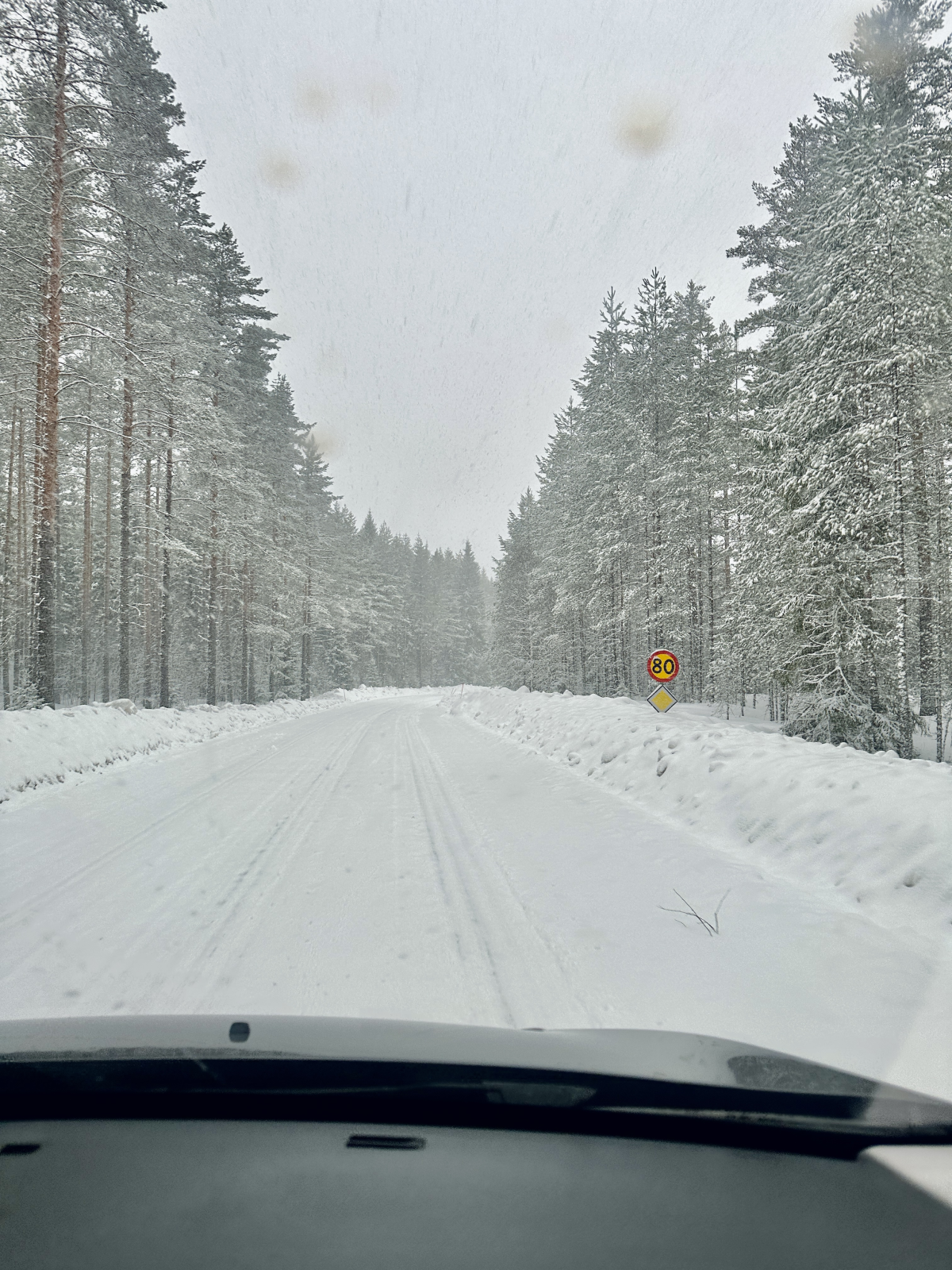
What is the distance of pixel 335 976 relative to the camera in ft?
12.3

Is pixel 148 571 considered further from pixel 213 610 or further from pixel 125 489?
pixel 125 489

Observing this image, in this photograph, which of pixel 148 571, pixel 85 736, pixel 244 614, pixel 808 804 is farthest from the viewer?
pixel 244 614

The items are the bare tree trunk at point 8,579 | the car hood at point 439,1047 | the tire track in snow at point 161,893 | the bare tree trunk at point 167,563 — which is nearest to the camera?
the car hood at point 439,1047

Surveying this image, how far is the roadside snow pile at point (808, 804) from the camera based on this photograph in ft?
15.6

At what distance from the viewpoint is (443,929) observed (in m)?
4.44

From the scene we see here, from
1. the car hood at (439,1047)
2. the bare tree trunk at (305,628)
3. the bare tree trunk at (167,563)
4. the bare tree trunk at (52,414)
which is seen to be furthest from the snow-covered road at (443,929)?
the bare tree trunk at (305,628)

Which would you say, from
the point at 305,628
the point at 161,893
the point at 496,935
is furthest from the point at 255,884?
the point at 305,628

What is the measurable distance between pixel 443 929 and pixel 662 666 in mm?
8359

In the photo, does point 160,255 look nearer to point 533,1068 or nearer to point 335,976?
point 335,976

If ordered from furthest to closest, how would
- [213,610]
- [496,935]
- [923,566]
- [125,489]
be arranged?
[213,610], [125,489], [923,566], [496,935]

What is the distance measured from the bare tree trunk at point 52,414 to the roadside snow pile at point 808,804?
10.7 m

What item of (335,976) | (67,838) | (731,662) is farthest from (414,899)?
(731,662)

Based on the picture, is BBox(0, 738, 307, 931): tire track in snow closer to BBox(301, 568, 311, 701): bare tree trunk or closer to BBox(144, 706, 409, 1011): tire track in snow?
BBox(144, 706, 409, 1011): tire track in snow

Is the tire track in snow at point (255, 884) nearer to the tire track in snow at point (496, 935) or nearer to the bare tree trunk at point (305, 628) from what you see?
the tire track in snow at point (496, 935)
